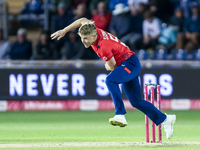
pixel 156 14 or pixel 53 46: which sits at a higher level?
pixel 156 14

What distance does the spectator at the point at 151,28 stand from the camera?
35.4 ft

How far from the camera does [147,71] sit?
9.98m

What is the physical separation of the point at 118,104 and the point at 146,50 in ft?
16.3

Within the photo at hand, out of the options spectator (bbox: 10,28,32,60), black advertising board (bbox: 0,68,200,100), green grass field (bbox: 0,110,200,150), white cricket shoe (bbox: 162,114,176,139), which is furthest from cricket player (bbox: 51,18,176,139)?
spectator (bbox: 10,28,32,60)

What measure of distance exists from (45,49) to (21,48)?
0.66m

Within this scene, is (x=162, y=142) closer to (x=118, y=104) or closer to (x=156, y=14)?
(x=118, y=104)

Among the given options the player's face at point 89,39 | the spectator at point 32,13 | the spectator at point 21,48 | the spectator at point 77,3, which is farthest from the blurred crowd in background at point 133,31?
the player's face at point 89,39

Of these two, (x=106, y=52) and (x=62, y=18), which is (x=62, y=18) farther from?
(x=106, y=52)

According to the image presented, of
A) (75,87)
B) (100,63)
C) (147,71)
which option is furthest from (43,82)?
(147,71)

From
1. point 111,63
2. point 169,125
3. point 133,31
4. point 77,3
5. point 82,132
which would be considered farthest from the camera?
point 77,3

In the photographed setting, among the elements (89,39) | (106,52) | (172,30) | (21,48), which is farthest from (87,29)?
(172,30)

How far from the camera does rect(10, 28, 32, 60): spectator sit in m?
10.8

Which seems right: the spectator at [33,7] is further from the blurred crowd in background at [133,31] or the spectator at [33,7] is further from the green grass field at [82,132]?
the green grass field at [82,132]

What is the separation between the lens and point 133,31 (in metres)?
10.9
